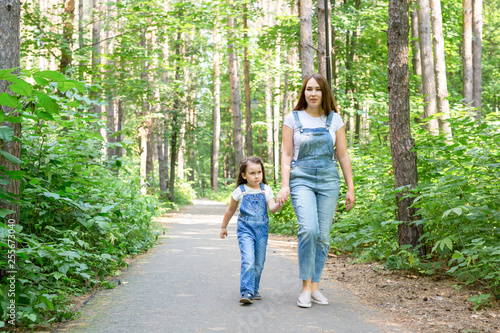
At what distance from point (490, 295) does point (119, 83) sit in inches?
460

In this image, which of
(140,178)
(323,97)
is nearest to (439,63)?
(140,178)

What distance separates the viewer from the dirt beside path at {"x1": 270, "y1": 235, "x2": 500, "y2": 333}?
363cm

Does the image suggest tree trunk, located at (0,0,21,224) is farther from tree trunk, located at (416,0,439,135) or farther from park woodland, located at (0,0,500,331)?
tree trunk, located at (416,0,439,135)

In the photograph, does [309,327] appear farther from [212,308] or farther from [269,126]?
[269,126]

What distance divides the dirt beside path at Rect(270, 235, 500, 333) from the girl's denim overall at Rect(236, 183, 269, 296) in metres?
1.20

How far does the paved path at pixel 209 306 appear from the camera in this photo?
11.8 feet

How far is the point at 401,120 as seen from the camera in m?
5.88

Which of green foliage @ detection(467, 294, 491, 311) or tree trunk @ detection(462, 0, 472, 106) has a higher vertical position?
tree trunk @ detection(462, 0, 472, 106)

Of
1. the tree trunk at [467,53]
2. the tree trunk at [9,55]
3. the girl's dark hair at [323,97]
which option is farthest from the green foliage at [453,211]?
the tree trunk at [467,53]

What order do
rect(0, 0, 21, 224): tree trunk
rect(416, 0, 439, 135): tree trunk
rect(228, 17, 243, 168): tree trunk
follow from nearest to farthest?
1. rect(0, 0, 21, 224): tree trunk
2. rect(416, 0, 439, 135): tree trunk
3. rect(228, 17, 243, 168): tree trunk

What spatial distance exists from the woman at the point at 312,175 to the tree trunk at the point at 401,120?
1.75 metres

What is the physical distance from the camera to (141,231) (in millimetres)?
8383

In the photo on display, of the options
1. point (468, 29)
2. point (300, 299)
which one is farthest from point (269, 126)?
point (300, 299)

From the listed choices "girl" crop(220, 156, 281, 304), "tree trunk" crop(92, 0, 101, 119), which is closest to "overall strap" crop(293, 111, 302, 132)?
"girl" crop(220, 156, 281, 304)
